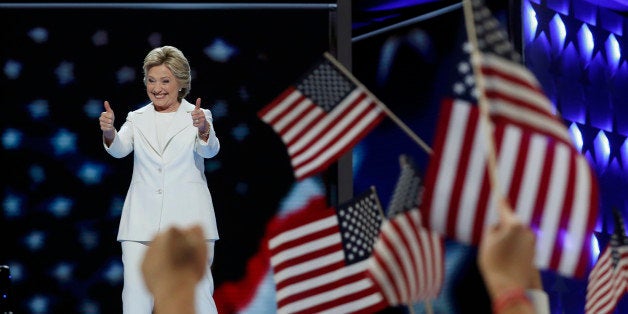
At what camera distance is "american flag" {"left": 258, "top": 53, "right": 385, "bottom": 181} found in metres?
3.54

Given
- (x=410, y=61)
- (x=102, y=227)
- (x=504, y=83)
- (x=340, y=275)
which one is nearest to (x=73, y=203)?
(x=102, y=227)

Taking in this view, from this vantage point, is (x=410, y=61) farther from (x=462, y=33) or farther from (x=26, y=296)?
(x=26, y=296)

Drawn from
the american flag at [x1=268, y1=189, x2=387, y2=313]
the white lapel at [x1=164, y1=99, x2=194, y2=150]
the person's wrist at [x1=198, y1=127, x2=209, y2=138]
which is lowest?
the american flag at [x1=268, y1=189, x2=387, y2=313]

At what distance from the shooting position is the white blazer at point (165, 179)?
4.70m

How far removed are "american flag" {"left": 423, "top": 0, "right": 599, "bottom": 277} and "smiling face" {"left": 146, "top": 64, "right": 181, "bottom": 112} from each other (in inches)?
114

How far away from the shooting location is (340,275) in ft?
11.3

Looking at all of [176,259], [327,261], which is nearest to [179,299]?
[176,259]

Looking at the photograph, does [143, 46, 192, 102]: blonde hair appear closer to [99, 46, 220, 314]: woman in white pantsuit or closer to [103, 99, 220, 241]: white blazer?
[99, 46, 220, 314]: woman in white pantsuit

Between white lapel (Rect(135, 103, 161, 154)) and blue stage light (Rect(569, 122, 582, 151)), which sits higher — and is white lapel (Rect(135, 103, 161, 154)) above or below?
above

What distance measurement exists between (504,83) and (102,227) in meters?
4.22

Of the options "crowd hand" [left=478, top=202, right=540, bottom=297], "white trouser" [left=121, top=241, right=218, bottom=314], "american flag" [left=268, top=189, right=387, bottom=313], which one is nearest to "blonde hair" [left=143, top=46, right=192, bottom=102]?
"white trouser" [left=121, top=241, right=218, bottom=314]

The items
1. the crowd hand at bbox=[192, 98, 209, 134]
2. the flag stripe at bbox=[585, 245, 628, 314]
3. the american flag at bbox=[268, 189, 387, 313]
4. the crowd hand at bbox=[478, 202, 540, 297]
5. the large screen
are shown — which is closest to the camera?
the crowd hand at bbox=[478, 202, 540, 297]

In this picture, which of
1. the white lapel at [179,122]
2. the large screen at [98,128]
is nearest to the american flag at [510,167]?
the white lapel at [179,122]

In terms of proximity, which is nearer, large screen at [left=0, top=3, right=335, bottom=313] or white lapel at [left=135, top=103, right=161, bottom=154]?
white lapel at [left=135, top=103, right=161, bottom=154]
